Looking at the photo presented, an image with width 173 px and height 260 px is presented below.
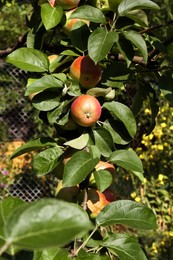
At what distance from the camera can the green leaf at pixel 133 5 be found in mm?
934

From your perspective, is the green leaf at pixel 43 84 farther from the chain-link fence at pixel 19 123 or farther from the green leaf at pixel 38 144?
the chain-link fence at pixel 19 123

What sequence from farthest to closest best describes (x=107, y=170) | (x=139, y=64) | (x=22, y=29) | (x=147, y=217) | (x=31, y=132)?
(x=22, y=29), (x=31, y=132), (x=139, y=64), (x=107, y=170), (x=147, y=217)

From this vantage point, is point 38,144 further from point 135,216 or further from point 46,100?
point 135,216

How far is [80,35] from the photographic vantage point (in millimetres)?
1022

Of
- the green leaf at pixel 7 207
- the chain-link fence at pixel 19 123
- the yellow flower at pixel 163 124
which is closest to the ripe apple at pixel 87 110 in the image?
the green leaf at pixel 7 207

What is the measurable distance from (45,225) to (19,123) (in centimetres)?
399

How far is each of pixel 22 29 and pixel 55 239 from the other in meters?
4.57

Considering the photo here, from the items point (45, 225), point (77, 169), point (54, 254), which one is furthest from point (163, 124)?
point (45, 225)

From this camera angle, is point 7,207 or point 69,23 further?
point 69,23

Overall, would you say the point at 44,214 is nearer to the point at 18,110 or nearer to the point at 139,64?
the point at 139,64

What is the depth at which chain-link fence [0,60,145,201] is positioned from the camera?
13.2ft

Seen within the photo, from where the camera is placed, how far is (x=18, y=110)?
170 inches

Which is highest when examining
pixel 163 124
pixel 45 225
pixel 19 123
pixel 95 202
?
pixel 45 225

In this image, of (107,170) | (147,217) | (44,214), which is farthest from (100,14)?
(44,214)
